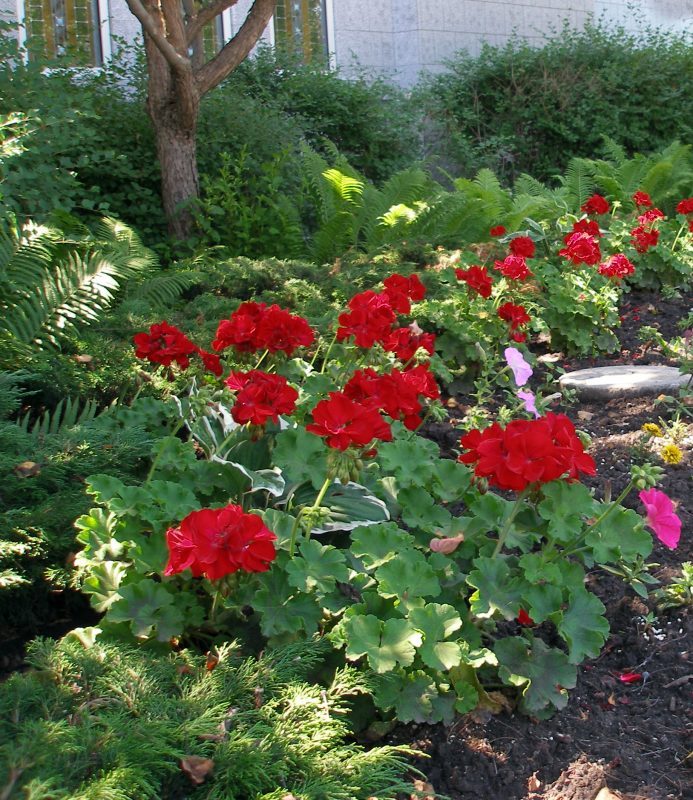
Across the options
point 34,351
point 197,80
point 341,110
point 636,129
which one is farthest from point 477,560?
point 636,129

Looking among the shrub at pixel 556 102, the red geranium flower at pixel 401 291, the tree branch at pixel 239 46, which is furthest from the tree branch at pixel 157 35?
the shrub at pixel 556 102

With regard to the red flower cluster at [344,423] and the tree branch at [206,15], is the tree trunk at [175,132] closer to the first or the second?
the tree branch at [206,15]

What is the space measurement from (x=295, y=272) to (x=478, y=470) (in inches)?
133

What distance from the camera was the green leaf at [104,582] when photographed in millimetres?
2189

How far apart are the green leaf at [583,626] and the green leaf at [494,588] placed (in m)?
0.12

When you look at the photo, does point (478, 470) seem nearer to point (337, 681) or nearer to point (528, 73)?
point (337, 681)

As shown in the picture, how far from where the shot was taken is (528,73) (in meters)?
11.6

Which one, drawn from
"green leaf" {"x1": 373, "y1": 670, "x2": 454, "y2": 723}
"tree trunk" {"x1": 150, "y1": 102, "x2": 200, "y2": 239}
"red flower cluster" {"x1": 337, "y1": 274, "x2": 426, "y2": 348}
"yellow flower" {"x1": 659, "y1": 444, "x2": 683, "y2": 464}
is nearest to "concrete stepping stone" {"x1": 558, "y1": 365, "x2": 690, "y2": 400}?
"yellow flower" {"x1": 659, "y1": 444, "x2": 683, "y2": 464}

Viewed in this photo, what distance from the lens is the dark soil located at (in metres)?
1.93

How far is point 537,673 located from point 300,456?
827 mm

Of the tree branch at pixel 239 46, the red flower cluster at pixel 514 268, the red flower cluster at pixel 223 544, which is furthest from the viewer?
the tree branch at pixel 239 46

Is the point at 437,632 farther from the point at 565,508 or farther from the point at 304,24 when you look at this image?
the point at 304,24

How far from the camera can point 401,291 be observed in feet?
10.5

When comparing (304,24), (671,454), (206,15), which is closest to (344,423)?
(671,454)
